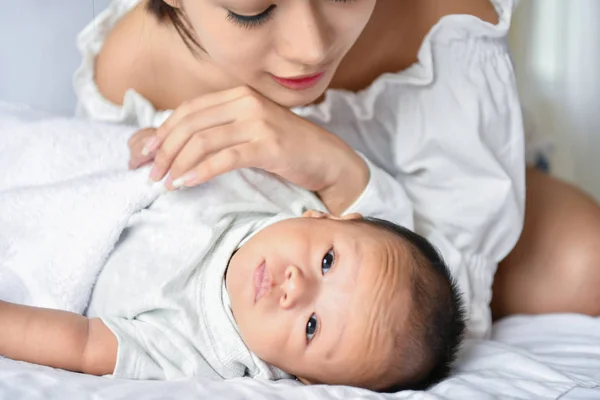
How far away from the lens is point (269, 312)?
79cm

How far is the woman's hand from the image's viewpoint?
0.88m

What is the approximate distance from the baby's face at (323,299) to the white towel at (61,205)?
18 cm

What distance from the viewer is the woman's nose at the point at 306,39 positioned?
0.80 metres

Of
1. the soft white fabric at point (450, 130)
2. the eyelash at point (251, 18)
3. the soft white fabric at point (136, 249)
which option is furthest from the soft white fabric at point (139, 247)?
the eyelash at point (251, 18)

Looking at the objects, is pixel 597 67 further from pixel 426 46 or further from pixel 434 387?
pixel 434 387

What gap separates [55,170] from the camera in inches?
39.2

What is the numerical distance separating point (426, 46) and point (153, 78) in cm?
41

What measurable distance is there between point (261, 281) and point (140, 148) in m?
0.27

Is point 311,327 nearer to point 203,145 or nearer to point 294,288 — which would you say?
point 294,288

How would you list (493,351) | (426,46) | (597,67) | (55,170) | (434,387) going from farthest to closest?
(597,67) < (426,46) < (55,170) < (493,351) < (434,387)

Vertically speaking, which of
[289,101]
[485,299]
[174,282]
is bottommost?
[485,299]

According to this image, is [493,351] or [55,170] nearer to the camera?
[493,351]

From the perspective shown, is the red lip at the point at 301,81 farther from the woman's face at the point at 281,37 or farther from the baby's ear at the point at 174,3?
the baby's ear at the point at 174,3

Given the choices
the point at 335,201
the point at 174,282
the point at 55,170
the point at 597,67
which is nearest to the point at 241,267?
the point at 174,282
